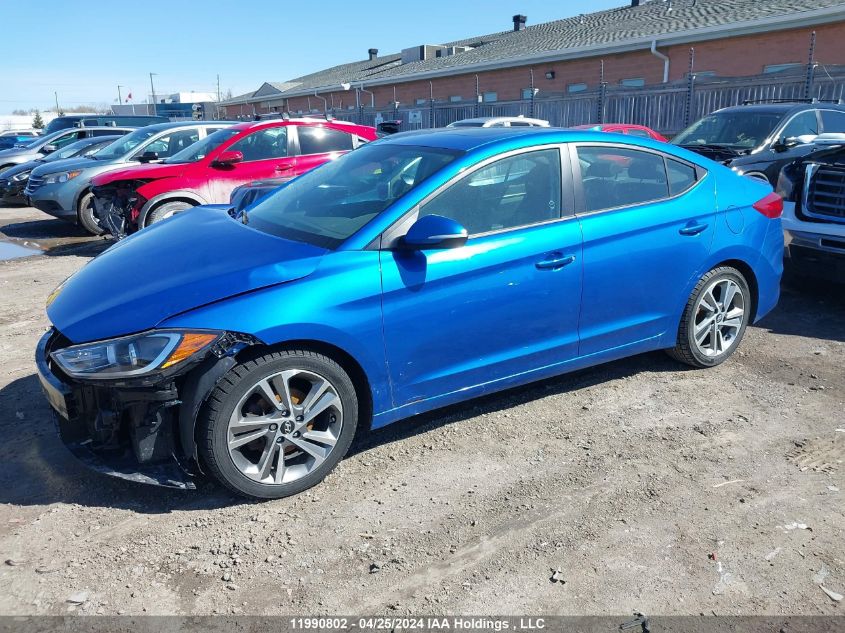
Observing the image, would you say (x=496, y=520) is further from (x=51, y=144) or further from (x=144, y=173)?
(x=51, y=144)

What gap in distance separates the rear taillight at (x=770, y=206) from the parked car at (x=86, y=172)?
26.4ft

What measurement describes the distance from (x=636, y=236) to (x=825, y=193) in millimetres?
2986

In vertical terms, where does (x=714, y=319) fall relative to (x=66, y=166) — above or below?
below

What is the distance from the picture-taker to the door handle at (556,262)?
3822 mm

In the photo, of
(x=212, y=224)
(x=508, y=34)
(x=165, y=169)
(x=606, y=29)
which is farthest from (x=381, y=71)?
(x=212, y=224)

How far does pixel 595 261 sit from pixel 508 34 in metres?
34.1

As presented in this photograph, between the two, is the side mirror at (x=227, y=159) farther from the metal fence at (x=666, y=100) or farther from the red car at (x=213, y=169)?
the metal fence at (x=666, y=100)

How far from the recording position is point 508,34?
34.8m

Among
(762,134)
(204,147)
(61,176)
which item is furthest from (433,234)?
(61,176)

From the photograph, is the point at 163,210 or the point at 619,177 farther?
the point at 163,210

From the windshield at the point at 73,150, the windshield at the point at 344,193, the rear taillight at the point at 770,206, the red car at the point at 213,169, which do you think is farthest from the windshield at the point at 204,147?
A: the rear taillight at the point at 770,206

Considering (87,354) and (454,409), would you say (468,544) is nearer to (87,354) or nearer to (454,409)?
(454,409)

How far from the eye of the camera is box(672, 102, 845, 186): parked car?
8320 millimetres

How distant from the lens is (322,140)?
969cm
